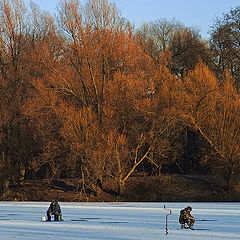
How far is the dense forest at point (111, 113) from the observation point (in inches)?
1396

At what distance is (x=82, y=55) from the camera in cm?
3778

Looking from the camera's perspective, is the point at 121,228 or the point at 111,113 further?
the point at 111,113

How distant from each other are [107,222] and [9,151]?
951 inches

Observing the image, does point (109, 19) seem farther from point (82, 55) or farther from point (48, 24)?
point (48, 24)

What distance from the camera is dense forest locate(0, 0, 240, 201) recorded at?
3547cm

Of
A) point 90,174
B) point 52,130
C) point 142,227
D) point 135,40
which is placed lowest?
point 142,227

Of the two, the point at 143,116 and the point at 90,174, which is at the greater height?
the point at 143,116

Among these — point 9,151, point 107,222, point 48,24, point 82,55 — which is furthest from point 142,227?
point 48,24

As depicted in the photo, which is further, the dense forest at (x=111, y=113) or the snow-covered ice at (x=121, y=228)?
the dense forest at (x=111, y=113)

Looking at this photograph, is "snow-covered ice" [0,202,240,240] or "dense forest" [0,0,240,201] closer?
"snow-covered ice" [0,202,240,240]

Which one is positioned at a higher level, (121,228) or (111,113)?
(111,113)

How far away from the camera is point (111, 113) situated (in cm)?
3619

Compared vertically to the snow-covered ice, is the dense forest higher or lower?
higher

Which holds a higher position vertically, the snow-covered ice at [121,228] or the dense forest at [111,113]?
the dense forest at [111,113]
